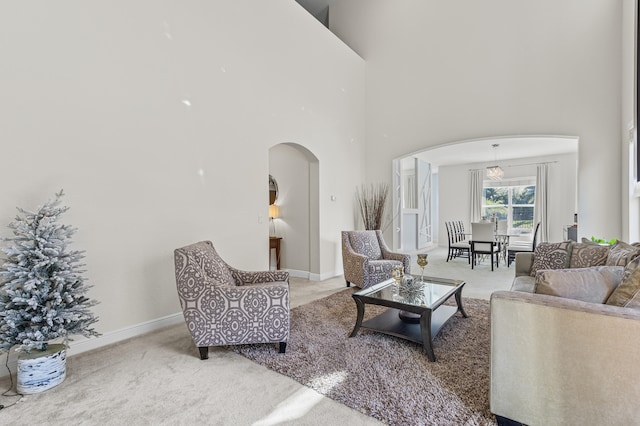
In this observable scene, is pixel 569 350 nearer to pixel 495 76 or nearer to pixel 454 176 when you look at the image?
pixel 495 76

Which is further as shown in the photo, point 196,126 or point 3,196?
point 196,126

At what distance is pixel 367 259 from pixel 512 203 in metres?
6.28

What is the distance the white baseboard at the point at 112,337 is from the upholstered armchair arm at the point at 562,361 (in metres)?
3.03

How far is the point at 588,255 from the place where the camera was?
2.98 m

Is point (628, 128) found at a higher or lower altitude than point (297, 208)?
higher

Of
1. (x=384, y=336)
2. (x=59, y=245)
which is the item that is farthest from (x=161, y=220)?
(x=384, y=336)

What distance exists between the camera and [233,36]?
13.4 ft

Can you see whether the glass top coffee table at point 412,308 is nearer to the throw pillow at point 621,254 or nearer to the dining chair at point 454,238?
the throw pillow at point 621,254

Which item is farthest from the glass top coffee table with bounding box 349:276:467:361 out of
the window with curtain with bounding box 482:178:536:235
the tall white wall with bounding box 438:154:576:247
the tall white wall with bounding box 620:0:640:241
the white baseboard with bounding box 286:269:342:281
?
the window with curtain with bounding box 482:178:536:235

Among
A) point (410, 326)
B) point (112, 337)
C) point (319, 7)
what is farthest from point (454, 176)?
point (112, 337)

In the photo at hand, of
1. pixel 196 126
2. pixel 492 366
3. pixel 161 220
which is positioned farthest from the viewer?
pixel 196 126

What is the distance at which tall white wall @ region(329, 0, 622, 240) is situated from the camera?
179 inches

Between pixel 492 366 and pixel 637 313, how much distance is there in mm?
676

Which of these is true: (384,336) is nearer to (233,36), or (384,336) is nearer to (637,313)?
(637,313)
